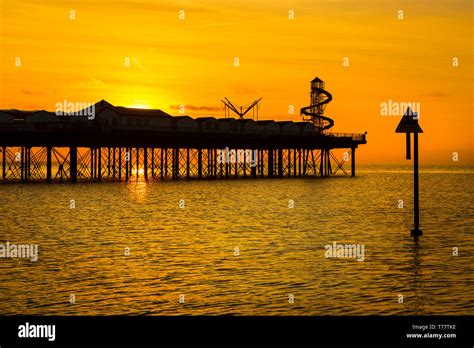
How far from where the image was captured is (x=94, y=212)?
55406mm

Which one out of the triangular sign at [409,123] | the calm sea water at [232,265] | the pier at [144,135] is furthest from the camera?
the pier at [144,135]

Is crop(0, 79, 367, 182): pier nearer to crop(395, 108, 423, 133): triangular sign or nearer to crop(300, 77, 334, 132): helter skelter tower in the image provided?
crop(300, 77, 334, 132): helter skelter tower

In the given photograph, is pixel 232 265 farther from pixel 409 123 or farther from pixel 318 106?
pixel 318 106

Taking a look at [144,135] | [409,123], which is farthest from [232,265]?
[144,135]

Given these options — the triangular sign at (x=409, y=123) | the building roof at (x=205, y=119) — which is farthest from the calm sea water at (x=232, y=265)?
the building roof at (x=205, y=119)

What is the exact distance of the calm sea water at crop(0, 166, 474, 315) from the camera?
20891 millimetres

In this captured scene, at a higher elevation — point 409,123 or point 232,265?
point 409,123

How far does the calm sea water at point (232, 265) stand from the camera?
68.5 ft

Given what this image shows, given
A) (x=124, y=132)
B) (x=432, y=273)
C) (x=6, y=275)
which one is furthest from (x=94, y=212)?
(x=124, y=132)

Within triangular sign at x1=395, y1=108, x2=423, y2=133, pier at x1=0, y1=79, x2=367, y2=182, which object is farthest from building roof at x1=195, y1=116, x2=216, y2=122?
triangular sign at x1=395, y1=108, x2=423, y2=133

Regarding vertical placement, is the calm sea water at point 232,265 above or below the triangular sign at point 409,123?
below

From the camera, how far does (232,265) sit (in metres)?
28.2

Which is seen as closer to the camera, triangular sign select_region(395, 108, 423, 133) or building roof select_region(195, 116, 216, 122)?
triangular sign select_region(395, 108, 423, 133)

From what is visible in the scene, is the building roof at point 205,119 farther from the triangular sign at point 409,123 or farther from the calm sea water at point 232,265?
the triangular sign at point 409,123
